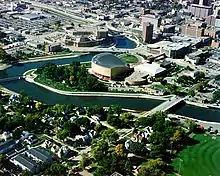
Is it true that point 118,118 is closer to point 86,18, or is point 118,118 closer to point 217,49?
point 217,49

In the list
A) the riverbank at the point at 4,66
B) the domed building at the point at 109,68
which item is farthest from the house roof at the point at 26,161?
the riverbank at the point at 4,66

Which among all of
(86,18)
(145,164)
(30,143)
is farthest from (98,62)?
(86,18)

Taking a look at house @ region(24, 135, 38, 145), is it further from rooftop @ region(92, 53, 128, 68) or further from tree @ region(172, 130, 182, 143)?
rooftop @ region(92, 53, 128, 68)

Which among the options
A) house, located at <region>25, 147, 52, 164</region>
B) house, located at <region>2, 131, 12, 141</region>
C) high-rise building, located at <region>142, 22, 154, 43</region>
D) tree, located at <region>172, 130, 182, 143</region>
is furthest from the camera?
high-rise building, located at <region>142, 22, 154, 43</region>

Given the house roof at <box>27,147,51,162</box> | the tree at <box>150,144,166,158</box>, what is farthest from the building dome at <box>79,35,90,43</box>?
the tree at <box>150,144,166,158</box>

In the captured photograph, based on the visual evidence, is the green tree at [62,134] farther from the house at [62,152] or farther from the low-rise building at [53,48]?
the low-rise building at [53,48]

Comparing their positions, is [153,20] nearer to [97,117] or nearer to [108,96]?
[108,96]

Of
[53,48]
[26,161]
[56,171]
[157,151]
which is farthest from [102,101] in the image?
[53,48]
